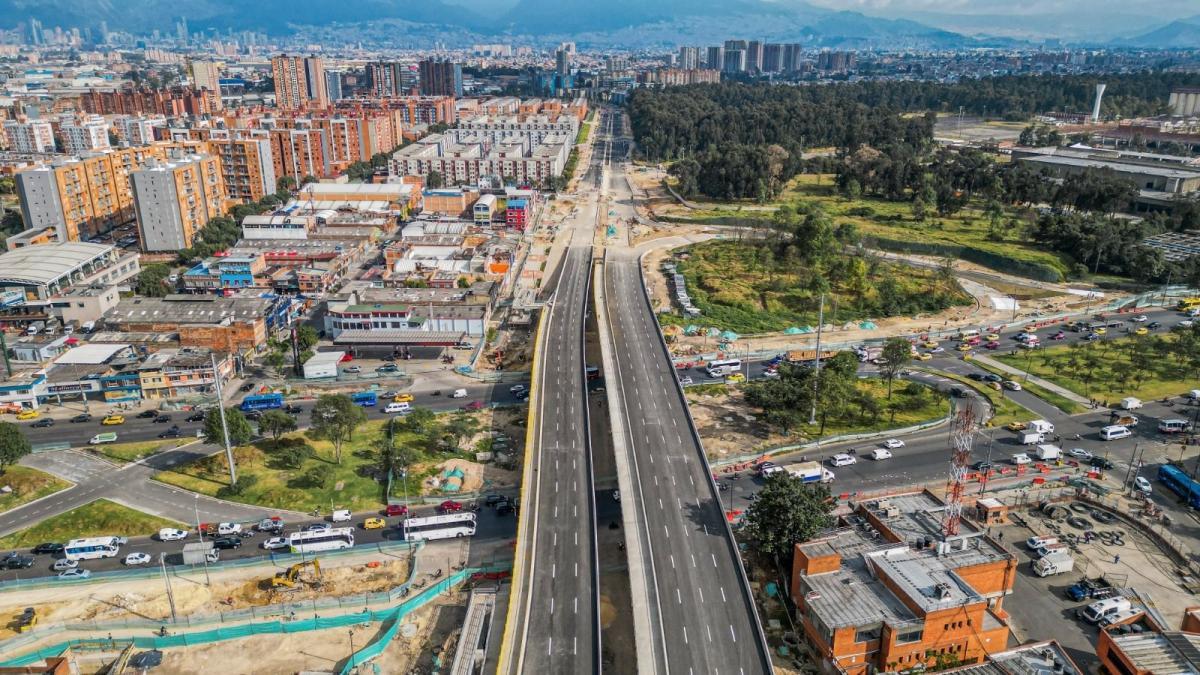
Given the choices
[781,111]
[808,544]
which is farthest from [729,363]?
[781,111]

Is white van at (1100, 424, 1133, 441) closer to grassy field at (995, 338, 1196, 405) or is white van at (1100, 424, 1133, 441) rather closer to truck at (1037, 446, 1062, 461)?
truck at (1037, 446, 1062, 461)

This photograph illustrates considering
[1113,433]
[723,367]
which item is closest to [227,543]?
[723,367]

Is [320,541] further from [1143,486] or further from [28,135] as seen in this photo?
[28,135]

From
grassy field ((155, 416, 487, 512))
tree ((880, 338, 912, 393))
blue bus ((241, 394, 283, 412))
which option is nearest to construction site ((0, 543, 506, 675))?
grassy field ((155, 416, 487, 512))

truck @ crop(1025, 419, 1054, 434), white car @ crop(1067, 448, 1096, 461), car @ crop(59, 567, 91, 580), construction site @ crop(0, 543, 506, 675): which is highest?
truck @ crop(1025, 419, 1054, 434)

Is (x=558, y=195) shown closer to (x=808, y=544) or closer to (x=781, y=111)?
(x=781, y=111)

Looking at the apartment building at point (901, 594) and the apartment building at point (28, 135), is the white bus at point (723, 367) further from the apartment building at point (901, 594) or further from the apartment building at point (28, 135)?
the apartment building at point (28, 135)

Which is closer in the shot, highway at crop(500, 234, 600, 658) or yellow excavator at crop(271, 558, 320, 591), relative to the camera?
highway at crop(500, 234, 600, 658)

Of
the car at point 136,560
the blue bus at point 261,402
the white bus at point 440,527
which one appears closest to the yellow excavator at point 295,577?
the white bus at point 440,527
